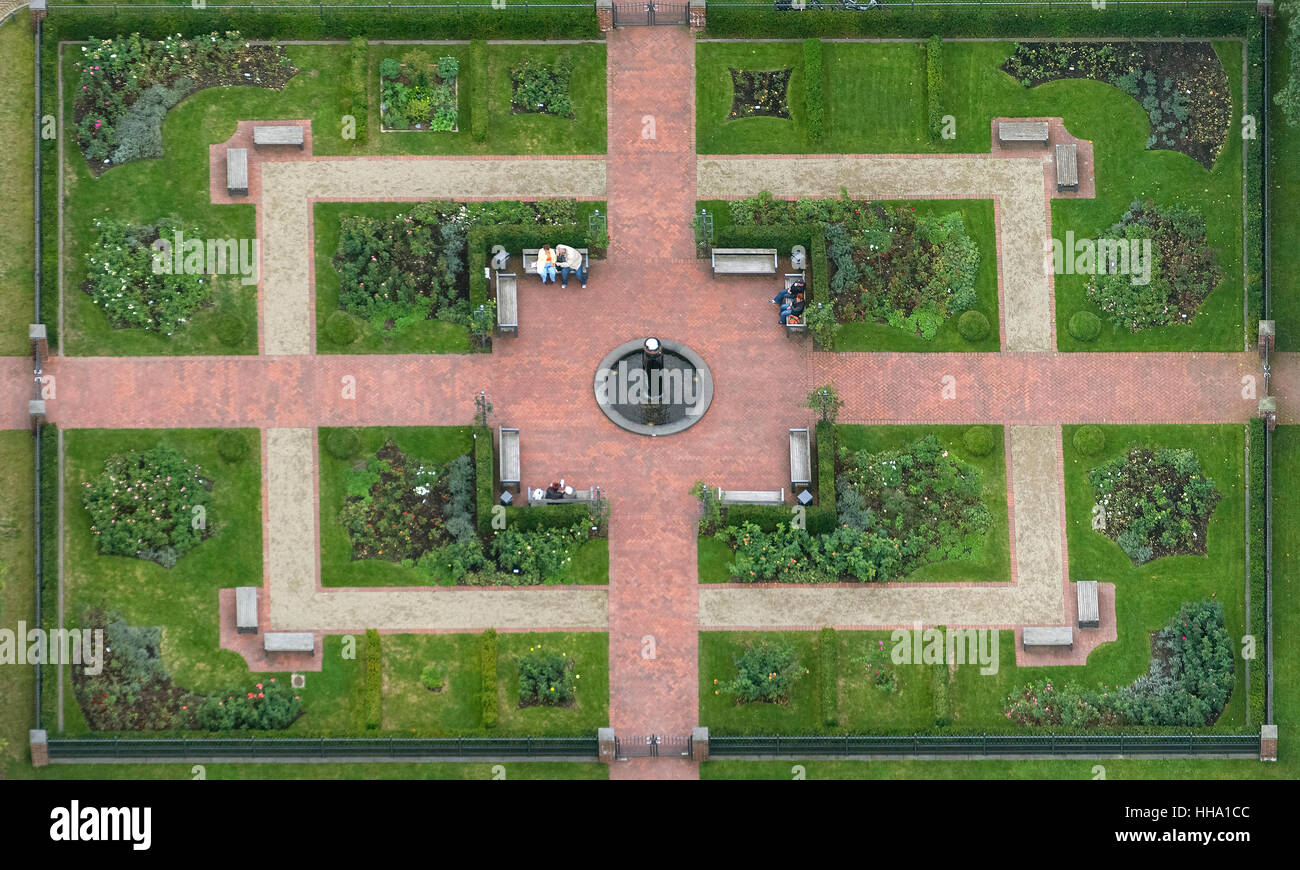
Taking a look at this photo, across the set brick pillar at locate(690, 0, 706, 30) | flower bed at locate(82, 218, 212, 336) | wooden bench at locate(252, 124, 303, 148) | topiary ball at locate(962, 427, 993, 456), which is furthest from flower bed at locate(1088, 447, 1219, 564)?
flower bed at locate(82, 218, 212, 336)

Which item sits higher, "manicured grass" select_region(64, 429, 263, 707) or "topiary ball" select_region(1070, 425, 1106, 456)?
"topiary ball" select_region(1070, 425, 1106, 456)

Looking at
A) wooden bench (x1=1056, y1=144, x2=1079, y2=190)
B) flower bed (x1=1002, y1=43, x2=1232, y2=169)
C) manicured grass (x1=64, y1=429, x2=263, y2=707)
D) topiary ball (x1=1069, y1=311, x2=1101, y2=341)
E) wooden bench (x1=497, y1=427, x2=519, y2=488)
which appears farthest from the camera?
flower bed (x1=1002, y1=43, x2=1232, y2=169)

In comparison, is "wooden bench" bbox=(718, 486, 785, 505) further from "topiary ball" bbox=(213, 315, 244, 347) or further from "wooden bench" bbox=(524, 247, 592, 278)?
"topiary ball" bbox=(213, 315, 244, 347)

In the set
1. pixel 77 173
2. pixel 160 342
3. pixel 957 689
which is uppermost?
pixel 77 173

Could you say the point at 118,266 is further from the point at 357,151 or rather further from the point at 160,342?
the point at 357,151

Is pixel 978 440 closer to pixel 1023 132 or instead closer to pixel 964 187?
pixel 964 187

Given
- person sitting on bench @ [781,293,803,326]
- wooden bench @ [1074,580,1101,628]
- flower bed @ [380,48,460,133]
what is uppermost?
flower bed @ [380,48,460,133]

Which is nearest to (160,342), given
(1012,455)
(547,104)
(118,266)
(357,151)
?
(118,266)
